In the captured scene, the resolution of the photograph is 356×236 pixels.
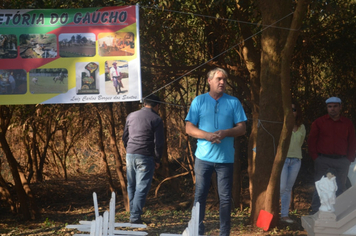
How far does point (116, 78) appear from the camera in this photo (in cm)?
484

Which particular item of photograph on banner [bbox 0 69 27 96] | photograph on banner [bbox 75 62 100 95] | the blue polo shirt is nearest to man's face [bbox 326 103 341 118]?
the blue polo shirt

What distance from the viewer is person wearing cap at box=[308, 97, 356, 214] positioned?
5.55 m

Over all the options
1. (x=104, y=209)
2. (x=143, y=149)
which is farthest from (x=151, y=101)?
(x=104, y=209)

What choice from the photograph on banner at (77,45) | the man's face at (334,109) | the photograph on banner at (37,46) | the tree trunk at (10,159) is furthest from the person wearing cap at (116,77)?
the tree trunk at (10,159)

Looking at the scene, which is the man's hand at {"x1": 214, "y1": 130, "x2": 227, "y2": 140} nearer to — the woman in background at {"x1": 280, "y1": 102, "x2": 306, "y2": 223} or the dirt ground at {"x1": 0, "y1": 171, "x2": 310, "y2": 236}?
the dirt ground at {"x1": 0, "y1": 171, "x2": 310, "y2": 236}

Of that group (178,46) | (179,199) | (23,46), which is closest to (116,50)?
(23,46)

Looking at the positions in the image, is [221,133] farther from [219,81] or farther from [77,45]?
[77,45]

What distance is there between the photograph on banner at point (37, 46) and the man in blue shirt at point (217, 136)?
67.7 inches

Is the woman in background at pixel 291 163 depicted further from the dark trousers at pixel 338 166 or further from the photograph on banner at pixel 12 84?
the photograph on banner at pixel 12 84

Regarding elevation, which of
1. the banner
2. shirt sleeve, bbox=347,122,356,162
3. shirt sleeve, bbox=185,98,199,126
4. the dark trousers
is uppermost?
the banner

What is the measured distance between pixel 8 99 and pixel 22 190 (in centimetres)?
418

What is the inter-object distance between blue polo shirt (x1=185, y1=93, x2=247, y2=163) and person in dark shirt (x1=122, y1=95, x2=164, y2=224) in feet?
3.27

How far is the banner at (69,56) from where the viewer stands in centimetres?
478

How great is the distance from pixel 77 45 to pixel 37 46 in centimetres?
44
